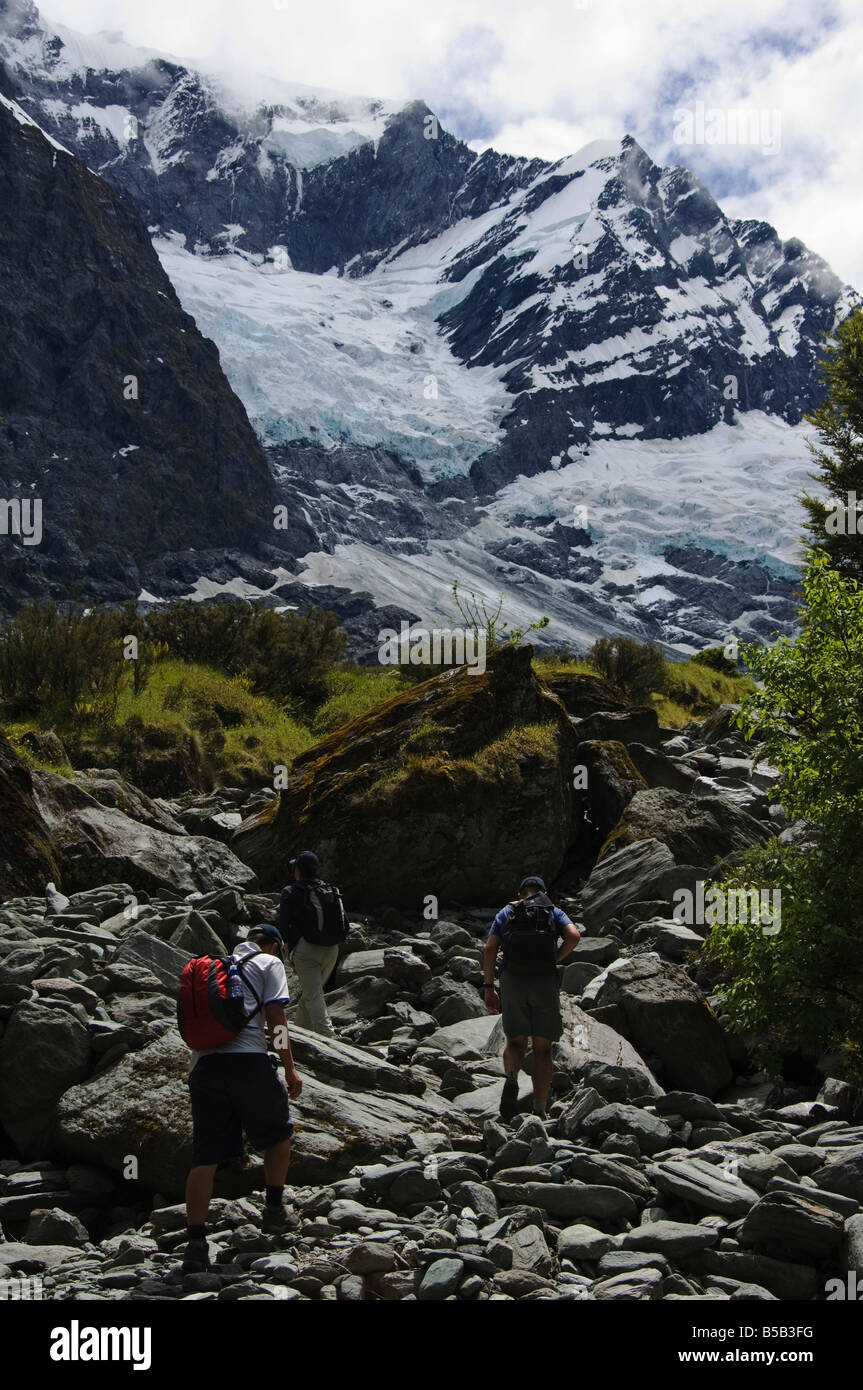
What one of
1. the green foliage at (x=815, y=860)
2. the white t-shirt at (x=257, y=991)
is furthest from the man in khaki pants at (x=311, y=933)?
the green foliage at (x=815, y=860)

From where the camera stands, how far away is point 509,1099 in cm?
698

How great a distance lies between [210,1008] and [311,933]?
7.96 ft

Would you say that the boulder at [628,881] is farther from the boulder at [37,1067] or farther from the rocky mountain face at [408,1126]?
the boulder at [37,1067]

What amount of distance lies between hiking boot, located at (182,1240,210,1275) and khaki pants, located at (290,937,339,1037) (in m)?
2.84

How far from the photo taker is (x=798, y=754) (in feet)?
23.0

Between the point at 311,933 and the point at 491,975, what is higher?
the point at 311,933

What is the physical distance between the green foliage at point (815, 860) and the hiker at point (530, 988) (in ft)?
3.69

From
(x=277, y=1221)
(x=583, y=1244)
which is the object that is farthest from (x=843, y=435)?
(x=277, y=1221)

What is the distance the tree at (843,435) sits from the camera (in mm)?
19625

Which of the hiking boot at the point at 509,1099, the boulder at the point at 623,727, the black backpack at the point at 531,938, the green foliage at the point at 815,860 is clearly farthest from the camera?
the boulder at the point at 623,727

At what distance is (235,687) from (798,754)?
41.1ft

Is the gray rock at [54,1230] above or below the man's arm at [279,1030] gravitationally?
below

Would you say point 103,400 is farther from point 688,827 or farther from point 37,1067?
point 37,1067

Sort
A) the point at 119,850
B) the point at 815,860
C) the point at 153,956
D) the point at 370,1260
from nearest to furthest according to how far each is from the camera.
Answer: the point at 370,1260 → the point at 815,860 → the point at 153,956 → the point at 119,850
